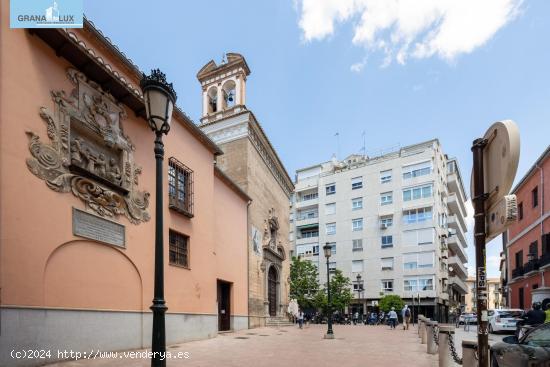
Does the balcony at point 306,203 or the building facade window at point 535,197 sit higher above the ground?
the balcony at point 306,203

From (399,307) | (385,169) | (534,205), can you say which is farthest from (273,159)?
(385,169)

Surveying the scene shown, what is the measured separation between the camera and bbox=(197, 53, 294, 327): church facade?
2148 centimetres

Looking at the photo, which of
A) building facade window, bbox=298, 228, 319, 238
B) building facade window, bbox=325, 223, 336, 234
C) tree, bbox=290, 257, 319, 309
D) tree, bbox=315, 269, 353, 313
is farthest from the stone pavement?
building facade window, bbox=298, 228, 319, 238

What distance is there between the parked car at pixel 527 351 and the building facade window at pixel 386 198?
139 feet

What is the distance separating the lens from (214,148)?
611 inches

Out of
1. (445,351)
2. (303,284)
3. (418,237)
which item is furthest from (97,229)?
(418,237)

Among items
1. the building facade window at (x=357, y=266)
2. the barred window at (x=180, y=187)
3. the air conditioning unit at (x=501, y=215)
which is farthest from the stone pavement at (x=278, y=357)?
the building facade window at (x=357, y=266)

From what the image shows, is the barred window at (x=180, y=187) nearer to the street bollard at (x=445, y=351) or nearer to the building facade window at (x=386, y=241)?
the street bollard at (x=445, y=351)

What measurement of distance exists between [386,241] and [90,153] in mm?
43022

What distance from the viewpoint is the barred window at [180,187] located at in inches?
490

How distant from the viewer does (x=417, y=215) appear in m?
45.5

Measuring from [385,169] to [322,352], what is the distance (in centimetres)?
4091

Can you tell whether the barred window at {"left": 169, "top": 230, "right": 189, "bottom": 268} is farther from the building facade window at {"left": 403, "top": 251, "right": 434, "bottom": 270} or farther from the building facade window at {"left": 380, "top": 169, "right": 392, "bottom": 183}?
the building facade window at {"left": 380, "top": 169, "right": 392, "bottom": 183}

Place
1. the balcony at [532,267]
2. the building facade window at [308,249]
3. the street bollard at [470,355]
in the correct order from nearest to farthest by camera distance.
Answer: the street bollard at [470,355] → the balcony at [532,267] → the building facade window at [308,249]
